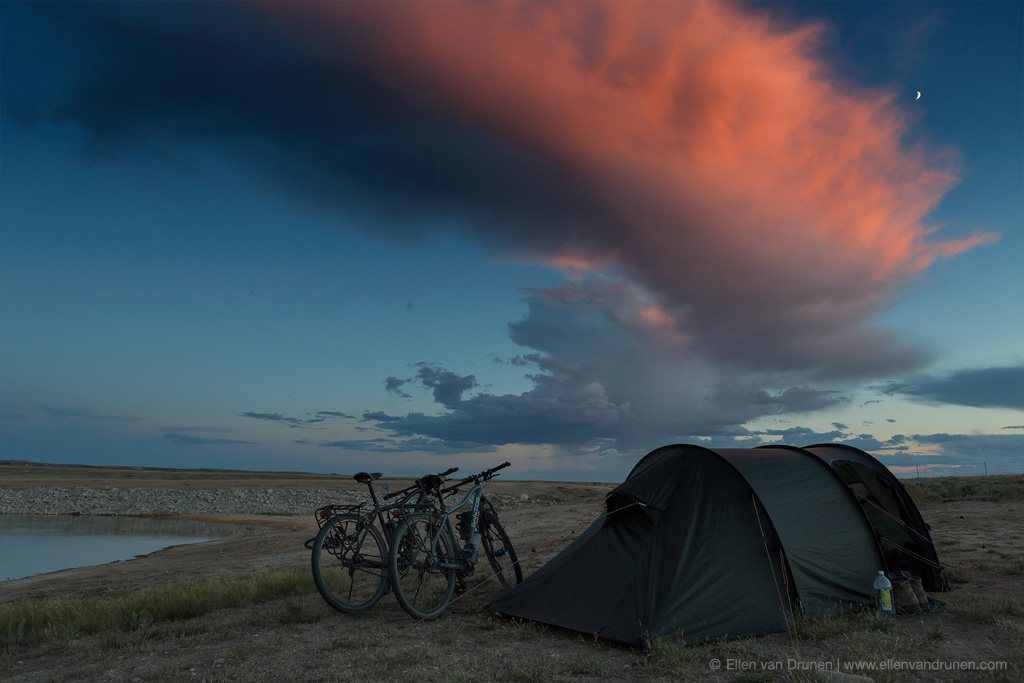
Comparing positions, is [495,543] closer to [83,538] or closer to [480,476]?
[480,476]

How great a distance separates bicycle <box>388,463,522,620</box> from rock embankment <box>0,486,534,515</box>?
26.0 meters

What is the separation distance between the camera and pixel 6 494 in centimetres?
4922

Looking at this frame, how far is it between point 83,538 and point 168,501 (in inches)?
681

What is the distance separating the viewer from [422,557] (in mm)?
8680

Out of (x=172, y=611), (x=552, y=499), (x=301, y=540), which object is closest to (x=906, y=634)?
(x=172, y=611)

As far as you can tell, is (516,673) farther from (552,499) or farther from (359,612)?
(552,499)

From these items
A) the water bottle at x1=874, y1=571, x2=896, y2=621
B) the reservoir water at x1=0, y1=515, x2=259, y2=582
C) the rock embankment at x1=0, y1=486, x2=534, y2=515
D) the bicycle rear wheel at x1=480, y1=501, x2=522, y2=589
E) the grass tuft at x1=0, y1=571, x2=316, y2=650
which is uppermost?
the bicycle rear wheel at x1=480, y1=501, x2=522, y2=589

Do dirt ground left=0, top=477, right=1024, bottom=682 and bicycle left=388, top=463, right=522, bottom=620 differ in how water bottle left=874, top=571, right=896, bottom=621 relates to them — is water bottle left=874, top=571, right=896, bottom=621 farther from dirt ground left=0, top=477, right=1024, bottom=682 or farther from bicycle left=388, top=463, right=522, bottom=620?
bicycle left=388, top=463, right=522, bottom=620

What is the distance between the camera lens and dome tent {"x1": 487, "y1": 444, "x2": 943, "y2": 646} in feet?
23.9

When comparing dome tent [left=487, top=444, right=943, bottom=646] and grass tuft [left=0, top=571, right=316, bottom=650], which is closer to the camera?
dome tent [left=487, top=444, right=943, bottom=646]

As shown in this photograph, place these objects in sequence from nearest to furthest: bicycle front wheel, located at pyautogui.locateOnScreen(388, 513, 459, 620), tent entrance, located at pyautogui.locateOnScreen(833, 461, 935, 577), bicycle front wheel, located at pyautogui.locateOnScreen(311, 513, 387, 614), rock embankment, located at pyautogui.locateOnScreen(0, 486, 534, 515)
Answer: bicycle front wheel, located at pyautogui.locateOnScreen(388, 513, 459, 620) < bicycle front wheel, located at pyautogui.locateOnScreen(311, 513, 387, 614) < tent entrance, located at pyautogui.locateOnScreen(833, 461, 935, 577) < rock embankment, located at pyautogui.locateOnScreen(0, 486, 534, 515)

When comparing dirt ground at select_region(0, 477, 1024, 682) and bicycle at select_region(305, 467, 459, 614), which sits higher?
bicycle at select_region(305, 467, 459, 614)

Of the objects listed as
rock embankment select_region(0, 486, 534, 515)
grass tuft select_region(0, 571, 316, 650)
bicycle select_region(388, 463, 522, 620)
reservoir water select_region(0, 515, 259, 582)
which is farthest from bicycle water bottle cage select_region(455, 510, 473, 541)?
rock embankment select_region(0, 486, 534, 515)

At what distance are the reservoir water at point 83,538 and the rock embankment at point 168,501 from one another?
299 cm
